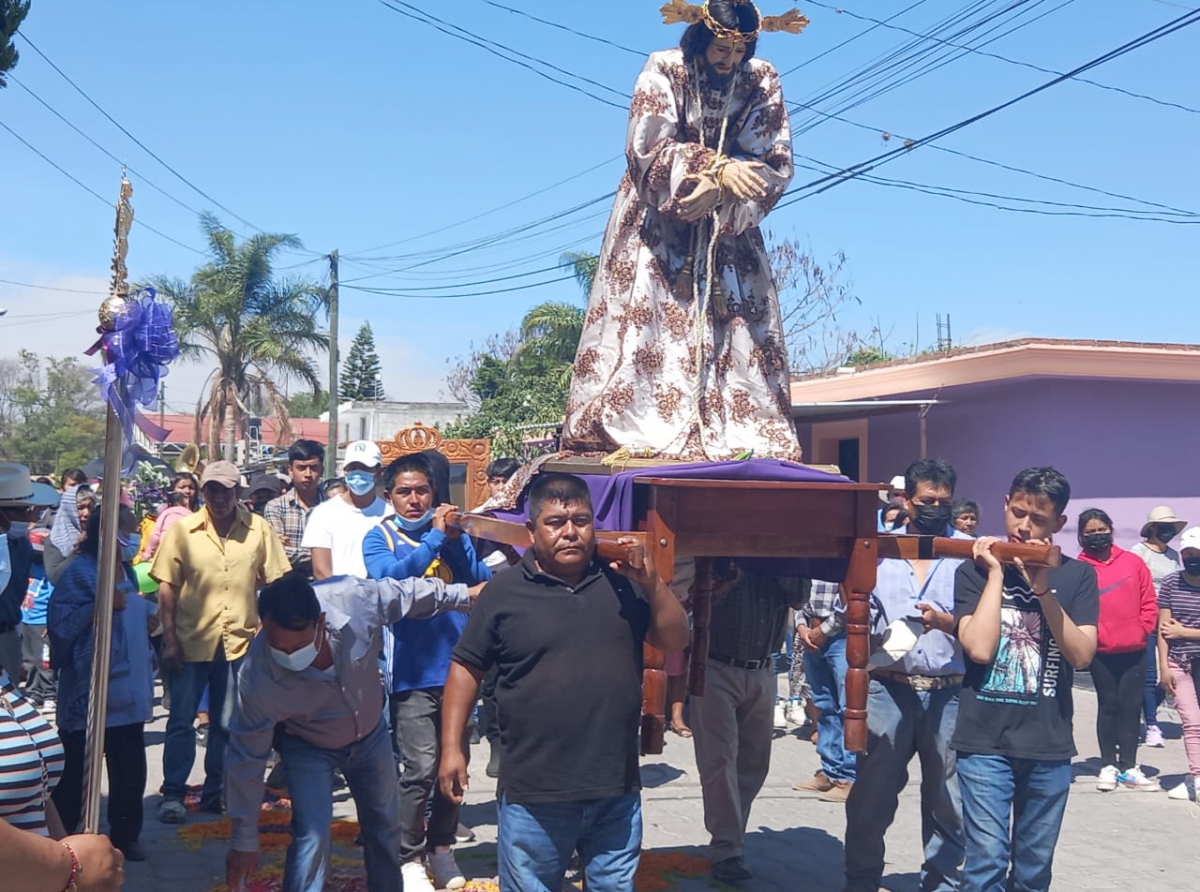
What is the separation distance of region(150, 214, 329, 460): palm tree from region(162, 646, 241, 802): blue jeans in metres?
24.0

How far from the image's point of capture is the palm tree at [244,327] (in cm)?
3019

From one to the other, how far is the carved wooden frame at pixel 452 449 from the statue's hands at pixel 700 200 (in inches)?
205

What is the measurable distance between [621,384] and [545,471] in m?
0.46

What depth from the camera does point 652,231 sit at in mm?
5023

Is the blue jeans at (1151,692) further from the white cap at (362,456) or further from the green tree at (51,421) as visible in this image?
the green tree at (51,421)

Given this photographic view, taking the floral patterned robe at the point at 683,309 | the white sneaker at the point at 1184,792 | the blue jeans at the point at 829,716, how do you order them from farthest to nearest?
1. the white sneaker at the point at 1184,792
2. the blue jeans at the point at 829,716
3. the floral patterned robe at the point at 683,309

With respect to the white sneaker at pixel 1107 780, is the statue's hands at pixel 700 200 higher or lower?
higher

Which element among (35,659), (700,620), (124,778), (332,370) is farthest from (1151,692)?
(332,370)

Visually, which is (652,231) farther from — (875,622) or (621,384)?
(875,622)

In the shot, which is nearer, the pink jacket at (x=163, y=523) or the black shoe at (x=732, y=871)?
the black shoe at (x=732, y=871)

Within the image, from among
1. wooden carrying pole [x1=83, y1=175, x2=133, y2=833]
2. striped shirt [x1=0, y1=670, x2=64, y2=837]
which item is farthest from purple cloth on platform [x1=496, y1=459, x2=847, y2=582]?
striped shirt [x1=0, y1=670, x2=64, y2=837]

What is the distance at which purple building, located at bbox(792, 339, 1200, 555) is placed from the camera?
13062mm

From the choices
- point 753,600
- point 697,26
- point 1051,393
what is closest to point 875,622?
point 753,600

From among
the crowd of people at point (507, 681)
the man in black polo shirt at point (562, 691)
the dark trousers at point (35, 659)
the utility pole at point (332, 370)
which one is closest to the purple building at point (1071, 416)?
the crowd of people at point (507, 681)
